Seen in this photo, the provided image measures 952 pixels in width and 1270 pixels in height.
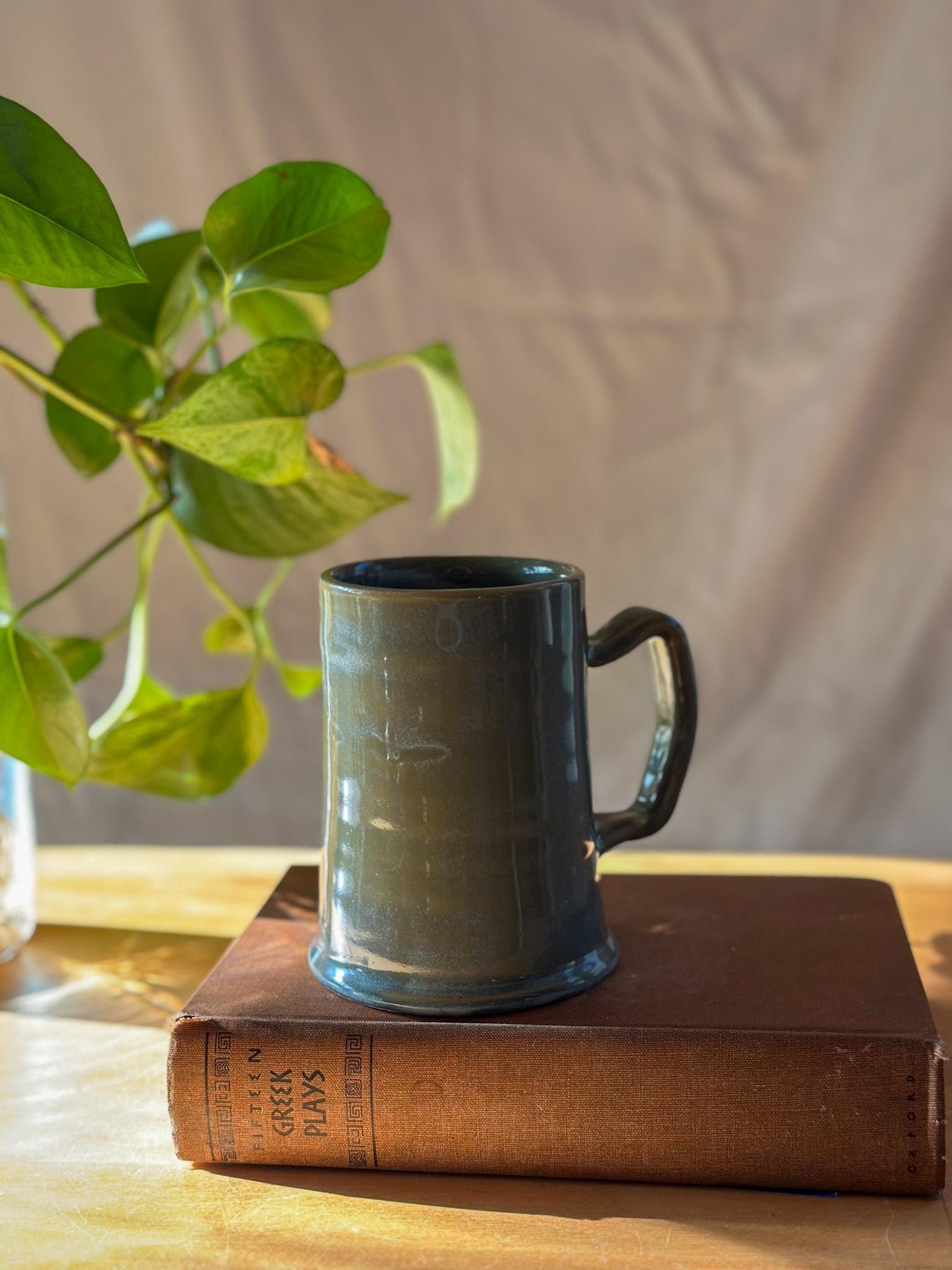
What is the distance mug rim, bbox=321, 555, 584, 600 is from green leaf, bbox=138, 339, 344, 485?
0.05m

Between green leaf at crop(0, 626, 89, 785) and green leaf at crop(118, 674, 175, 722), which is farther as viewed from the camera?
green leaf at crop(118, 674, 175, 722)

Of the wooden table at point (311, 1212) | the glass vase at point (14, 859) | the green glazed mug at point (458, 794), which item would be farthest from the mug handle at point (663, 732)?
the glass vase at point (14, 859)

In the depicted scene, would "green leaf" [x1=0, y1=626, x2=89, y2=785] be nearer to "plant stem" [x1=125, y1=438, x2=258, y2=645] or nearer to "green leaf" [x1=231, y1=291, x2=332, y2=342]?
"plant stem" [x1=125, y1=438, x2=258, y2=645]

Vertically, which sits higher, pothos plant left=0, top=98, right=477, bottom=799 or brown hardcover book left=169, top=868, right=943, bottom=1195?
pothos plant left=0, top=98, right=477, bottom=799

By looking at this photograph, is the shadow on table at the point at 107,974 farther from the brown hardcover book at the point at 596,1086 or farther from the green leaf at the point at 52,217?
the green leaf at the point at 52,217

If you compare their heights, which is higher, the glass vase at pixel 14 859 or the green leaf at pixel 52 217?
the green leaf at pixel 52 217

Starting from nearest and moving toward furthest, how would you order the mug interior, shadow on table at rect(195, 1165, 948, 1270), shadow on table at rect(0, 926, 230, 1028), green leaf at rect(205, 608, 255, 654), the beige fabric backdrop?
1. shadow on table at rect(195, 1165, 948, 1270)
2. the mug interior
3. shadow on table at rect(0, 926, 230, 1028)
4. green leaf at rect(205, 608, 255, 654)
5. the beige fabric backdrop

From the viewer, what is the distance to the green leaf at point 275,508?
573 millimetres

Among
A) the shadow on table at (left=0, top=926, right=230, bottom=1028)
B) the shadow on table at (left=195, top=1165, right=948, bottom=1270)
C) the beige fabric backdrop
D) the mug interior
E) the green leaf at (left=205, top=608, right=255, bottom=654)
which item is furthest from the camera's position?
the beige fabric backdrop

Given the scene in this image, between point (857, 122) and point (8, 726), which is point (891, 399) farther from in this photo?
point (8, 726)

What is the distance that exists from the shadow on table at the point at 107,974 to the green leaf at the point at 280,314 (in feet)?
1.06

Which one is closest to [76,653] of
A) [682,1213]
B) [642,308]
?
[682,1213]

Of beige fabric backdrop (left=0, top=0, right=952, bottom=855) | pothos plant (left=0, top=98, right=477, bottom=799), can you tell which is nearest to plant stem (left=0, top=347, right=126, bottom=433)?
pothos plant (left=0, top=98, right=477, bottom=799)

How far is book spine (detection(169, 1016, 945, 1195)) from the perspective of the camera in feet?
1.43
